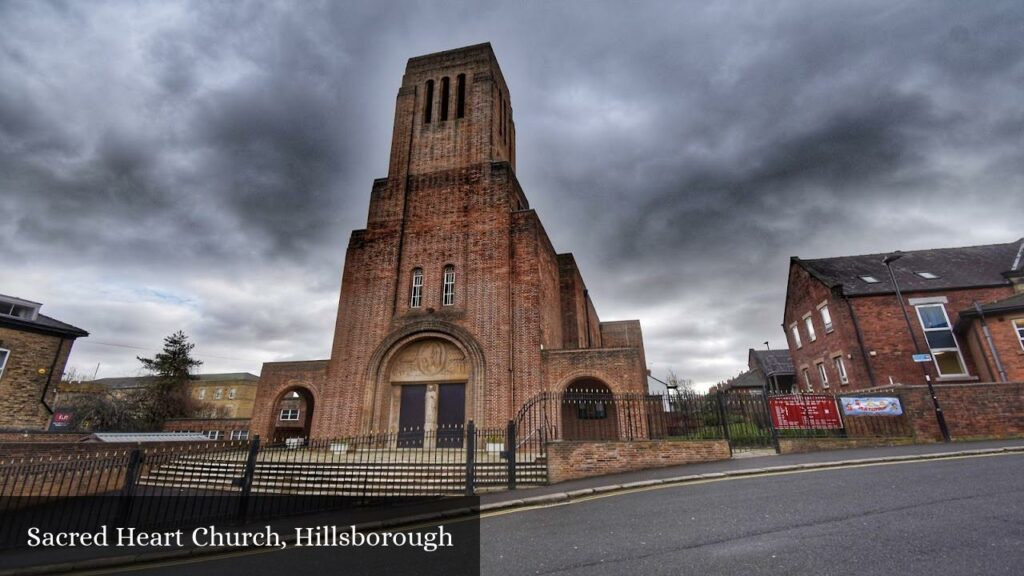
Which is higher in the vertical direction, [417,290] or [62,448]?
[417,290]

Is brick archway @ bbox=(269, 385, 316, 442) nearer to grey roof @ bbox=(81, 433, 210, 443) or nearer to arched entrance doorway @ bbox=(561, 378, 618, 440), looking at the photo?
grey roof @ bbox=(81, 433, 210, 443)

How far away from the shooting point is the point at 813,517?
5453 mm

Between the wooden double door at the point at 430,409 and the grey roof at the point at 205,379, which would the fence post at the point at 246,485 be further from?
the grey roof at the point at 205,379

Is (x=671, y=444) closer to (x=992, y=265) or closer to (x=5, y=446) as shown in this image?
(x=5, y=446)

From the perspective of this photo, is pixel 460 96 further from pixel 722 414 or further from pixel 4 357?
pixel 4 357

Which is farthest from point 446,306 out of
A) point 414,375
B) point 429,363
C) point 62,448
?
point 62,448

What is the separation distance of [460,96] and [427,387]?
16942 mm

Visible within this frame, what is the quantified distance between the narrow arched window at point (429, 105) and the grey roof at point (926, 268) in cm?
2366

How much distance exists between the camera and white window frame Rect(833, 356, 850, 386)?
21359 mm

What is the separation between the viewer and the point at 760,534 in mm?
4938

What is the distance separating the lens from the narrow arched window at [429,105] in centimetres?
2447

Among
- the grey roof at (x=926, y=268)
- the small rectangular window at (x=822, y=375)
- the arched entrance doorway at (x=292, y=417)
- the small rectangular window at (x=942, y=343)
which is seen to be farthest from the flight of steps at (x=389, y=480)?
the arched entrance doorway at (x=292, y=417)

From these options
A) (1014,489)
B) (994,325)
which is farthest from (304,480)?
(994,325)

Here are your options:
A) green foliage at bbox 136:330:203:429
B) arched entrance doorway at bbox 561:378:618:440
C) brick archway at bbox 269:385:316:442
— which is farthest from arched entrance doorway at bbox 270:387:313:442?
arched entrance doorway at bbox 561:378:618:440
